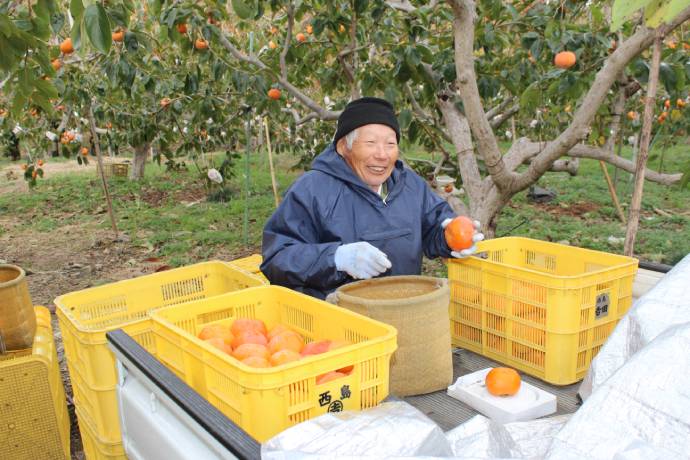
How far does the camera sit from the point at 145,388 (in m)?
1.65

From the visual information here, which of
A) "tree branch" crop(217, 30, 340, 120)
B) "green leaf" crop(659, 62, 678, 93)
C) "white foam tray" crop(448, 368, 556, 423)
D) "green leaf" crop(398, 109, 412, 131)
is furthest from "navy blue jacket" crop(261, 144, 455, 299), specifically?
"tree branch" crop(217, 30, 340, 120)

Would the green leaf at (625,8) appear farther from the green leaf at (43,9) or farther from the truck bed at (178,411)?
the green leaf at (43,9)

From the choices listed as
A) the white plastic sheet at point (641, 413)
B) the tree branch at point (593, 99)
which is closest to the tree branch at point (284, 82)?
the tree branch at point (593, 99)

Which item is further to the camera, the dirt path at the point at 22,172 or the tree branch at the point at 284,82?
the dirt path at the point at 22,172

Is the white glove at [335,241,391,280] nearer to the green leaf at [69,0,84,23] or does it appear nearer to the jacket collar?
the jacket collar

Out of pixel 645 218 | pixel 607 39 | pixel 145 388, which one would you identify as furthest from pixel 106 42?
pixel 645 218

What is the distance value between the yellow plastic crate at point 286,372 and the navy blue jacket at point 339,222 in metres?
0.52

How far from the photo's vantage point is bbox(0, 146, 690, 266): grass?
650 cm

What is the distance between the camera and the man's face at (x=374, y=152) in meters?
2.38

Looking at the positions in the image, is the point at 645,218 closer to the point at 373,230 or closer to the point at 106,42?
the point at 373,230

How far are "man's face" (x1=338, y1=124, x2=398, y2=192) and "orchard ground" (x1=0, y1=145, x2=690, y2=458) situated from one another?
200cm

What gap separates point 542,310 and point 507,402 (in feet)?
1.26

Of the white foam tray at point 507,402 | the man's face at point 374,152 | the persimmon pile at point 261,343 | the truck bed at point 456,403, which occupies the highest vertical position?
the man's face at point 374,152

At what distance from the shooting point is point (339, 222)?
7.66ft
